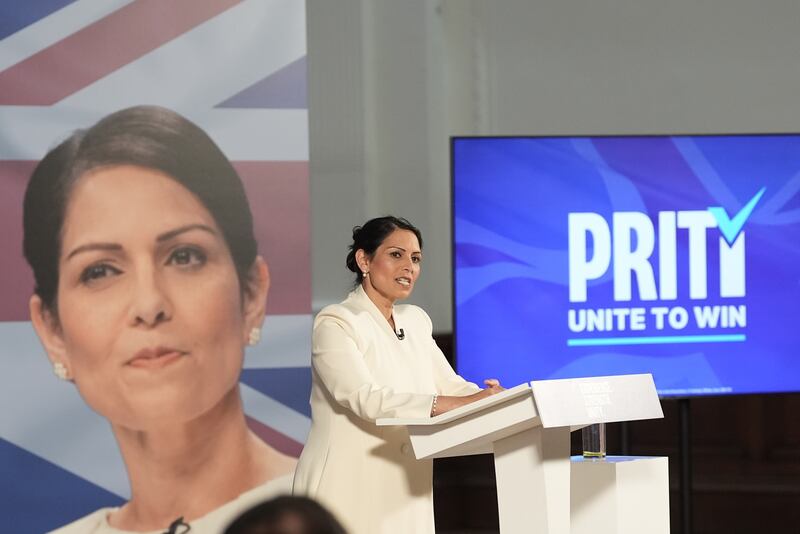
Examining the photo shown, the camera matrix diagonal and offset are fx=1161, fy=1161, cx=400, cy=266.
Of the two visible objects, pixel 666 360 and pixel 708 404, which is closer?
pixel 666 360

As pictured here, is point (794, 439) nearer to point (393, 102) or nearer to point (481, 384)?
point (481, 384)

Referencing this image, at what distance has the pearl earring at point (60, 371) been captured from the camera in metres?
4.36

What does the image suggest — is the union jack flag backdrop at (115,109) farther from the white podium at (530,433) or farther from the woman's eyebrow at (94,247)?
the white podium at (530,433)

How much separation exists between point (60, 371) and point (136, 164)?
829mm

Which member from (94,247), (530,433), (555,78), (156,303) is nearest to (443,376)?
(530,433)

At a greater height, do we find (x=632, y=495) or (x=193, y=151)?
(x=193, y=151)

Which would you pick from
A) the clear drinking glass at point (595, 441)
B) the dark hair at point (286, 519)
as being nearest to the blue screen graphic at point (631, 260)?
the clear drinking glass at point (595, 441)

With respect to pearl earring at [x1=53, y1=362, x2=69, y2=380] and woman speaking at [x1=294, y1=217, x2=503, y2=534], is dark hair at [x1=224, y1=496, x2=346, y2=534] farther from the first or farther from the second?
pearl earring at [x1=53, y1=362, x2=69, y2=380]

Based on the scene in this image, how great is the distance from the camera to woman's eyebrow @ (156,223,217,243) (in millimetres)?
4348

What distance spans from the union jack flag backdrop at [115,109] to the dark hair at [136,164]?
0.13 feet

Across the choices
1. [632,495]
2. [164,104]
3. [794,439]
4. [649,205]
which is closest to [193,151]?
[164,104]

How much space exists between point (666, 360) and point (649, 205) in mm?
606

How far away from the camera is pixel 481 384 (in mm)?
4453

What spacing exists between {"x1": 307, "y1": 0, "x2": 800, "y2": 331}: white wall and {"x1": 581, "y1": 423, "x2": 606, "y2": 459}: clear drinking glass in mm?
2586
